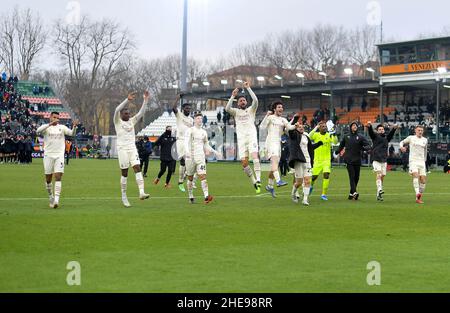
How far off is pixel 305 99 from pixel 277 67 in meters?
21.3

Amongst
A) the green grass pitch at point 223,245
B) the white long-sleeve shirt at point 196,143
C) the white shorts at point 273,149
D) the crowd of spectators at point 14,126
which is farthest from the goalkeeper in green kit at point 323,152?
the crowd of spectators at point 14,126

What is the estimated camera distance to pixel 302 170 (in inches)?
830

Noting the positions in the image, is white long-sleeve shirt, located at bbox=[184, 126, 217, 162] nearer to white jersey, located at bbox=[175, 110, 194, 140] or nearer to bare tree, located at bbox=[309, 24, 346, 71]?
white jersey, located at bbox=[175, 110, 194, 140]

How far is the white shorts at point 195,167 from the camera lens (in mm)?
20281

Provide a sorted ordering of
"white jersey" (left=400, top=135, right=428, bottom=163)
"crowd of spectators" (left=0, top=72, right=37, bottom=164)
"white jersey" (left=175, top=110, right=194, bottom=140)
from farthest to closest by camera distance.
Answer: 1. "crowd of spectators" (left=0, top=72, right=37, bottom=164)
2. "white jersey" (left=175, top=110, right=194, bottom=140)
3. "white jersey" (left=400, top=135, right=428, bottom=163)

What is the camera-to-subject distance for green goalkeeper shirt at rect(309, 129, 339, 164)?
23.1 metres

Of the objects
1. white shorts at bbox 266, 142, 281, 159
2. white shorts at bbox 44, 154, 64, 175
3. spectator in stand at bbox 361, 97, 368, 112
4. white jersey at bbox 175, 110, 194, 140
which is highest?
spectator in stand at bbox 361, 97, 368, 112

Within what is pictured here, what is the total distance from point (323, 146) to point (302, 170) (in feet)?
8.27

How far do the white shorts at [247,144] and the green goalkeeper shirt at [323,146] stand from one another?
1664 millimetres

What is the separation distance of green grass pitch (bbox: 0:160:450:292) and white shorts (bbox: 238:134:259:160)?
1650mm

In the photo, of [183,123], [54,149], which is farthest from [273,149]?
[54,149]

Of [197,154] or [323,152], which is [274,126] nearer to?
[323,152]

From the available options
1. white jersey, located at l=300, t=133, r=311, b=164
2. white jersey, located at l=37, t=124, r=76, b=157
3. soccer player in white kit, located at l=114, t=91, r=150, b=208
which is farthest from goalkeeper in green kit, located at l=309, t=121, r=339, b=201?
white jersey, located at l=37, t=124, r=76, b=157
